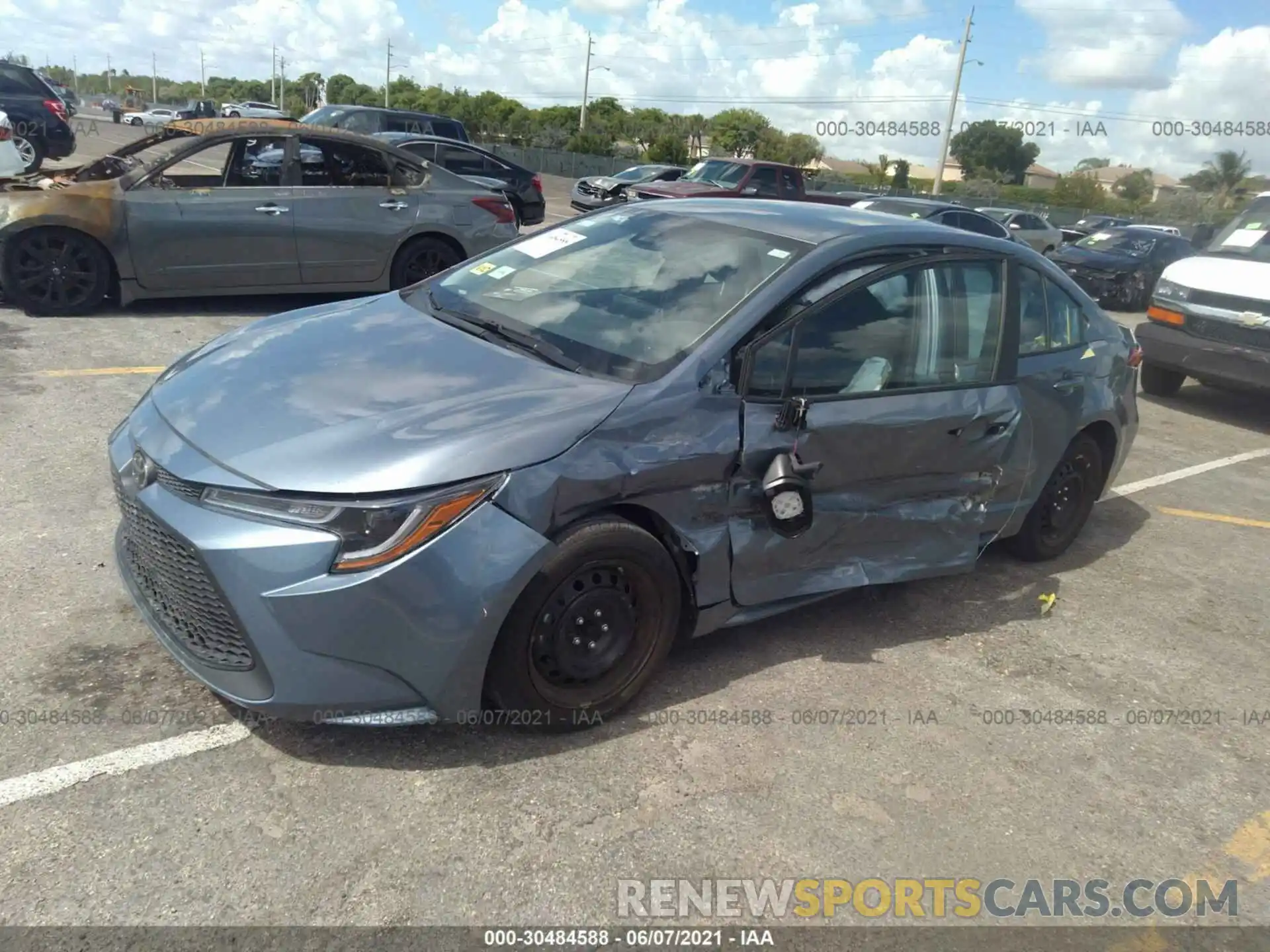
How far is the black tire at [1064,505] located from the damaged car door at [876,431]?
1.92ft

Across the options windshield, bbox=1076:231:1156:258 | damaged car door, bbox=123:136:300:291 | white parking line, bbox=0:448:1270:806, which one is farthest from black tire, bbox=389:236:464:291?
windshield, bbox=1076:231:1156:258

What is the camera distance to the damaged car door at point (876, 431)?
11.0 feet

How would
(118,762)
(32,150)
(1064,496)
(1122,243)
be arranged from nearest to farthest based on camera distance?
(118,762)
(1064,496)
(32,150)
(1122,243)

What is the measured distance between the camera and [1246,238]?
9.16 m

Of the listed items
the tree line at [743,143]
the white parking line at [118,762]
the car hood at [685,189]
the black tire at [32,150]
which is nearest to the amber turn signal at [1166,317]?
the car hood at [685,189]

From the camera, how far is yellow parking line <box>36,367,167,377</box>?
621 centimetres

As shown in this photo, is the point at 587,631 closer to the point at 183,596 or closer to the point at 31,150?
the point at 183,596

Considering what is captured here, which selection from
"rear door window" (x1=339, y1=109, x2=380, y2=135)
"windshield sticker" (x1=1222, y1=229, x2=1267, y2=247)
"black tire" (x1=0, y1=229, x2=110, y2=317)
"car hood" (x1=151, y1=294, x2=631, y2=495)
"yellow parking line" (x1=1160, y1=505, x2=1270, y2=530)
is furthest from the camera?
"rear door window" (x1=339, y1=109, x2=380, y2=135)

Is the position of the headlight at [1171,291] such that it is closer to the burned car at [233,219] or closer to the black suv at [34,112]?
the burned car at [233,219]

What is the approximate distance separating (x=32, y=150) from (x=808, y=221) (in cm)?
1595

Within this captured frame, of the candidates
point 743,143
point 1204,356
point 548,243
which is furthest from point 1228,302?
point 743,143

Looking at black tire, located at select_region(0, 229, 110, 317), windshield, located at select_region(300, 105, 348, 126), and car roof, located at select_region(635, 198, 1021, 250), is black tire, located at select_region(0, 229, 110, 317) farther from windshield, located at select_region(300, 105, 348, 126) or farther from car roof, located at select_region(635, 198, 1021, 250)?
windshield, located at select_region(300, 105, 348, 126)

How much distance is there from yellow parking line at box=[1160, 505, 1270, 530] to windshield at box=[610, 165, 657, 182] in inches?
672
